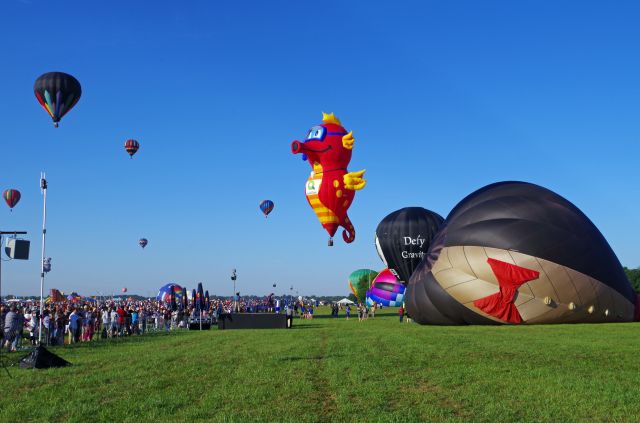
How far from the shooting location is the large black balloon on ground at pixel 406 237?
49906mm

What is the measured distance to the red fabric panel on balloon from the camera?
103ft

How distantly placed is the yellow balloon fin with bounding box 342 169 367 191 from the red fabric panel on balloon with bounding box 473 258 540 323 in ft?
56.8

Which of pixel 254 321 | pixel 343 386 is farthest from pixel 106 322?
pixel 343 386

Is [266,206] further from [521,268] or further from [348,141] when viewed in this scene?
[521,268]

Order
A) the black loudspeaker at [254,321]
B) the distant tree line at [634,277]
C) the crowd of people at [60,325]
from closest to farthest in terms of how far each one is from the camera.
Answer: the crowd of people at [60,325] < the black loudspeaker at [254,321] < the distant tree line at [634,277]

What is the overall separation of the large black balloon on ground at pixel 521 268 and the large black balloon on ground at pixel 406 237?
14.0 meters

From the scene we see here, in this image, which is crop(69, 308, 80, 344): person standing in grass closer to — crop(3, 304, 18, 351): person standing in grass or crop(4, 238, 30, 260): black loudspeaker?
crop(3, 304, 18, 351): person standing in grass

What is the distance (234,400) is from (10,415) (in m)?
3.40

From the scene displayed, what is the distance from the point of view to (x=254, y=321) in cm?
4019

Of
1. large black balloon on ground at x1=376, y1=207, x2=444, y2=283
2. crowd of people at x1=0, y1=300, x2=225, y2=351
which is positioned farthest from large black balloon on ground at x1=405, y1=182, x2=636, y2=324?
crowd of people at x1=0, y1=300, x2=225, y2=351

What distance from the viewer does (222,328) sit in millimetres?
40344

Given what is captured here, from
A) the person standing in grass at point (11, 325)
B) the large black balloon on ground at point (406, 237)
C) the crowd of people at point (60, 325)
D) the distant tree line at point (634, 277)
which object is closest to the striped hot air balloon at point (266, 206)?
the large black balloon on ground at point (406, 237)

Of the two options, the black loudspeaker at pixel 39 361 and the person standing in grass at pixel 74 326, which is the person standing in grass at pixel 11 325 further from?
the black loudspeaker at pixel 39 361

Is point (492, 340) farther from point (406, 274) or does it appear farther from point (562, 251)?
point (406, 274)
